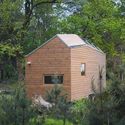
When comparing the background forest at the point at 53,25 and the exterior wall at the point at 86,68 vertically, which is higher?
the background forest at the point at 53,25

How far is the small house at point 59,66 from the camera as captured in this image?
109ft

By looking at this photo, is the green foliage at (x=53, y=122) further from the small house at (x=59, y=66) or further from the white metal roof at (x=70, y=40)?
the white metal roof at (x=70, y=40)

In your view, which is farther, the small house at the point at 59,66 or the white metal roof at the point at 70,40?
the white metal roof at the point at 70,40

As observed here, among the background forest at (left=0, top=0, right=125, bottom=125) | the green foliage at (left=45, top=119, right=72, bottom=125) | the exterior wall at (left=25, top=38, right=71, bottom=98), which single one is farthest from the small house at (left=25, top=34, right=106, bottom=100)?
the green foliage at (left=45, top=119, right=72, bottom=125)

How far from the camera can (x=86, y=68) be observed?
36000mm

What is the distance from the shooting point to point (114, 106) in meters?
13.3

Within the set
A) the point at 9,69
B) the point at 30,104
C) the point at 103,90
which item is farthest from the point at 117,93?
the point at 9,69

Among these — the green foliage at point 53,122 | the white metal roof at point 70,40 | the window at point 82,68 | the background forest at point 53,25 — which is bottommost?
the green foliage at point 53,122

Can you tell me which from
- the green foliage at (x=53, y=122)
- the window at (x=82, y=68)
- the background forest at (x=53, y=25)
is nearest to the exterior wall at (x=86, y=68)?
the window at (x=82, y=68)

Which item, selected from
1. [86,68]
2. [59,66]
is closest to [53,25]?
[86,68]

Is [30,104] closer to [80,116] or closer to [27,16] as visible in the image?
[80,116]

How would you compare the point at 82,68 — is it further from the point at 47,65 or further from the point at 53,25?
the point at 53,25

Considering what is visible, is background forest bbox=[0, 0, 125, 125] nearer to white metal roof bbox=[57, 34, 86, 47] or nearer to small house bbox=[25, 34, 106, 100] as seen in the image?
small house bbox=[25, 34, 106, 100]

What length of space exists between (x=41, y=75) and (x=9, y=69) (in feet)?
48.4
